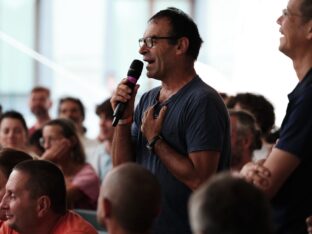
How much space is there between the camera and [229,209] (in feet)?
5.12

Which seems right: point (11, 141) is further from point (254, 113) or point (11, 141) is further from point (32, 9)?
point (32, 9)

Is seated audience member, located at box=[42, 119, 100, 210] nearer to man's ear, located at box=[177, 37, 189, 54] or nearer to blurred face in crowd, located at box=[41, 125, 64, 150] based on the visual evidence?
blurred face in crowd, located at box=[41, 125, 64, 150]

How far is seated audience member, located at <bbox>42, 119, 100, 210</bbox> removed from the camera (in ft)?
14.5

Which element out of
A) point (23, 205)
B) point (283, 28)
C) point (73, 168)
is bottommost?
point (73, 168)

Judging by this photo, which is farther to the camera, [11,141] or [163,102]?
[11,141]

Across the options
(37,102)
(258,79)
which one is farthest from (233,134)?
(258,79)

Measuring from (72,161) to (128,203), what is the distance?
9.01 feet

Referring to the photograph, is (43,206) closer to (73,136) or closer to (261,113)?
(261,113)

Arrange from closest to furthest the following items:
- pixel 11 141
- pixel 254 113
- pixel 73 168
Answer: pixel 254 113
pixel 73 168
pixel 11 141

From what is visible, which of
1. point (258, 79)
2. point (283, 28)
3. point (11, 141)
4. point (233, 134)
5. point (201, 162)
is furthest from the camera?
point (258, 79)

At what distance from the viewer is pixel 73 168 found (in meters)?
4.64

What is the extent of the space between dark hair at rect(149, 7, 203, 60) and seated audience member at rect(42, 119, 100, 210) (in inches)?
→ 67.2

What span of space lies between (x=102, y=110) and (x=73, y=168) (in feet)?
1.41

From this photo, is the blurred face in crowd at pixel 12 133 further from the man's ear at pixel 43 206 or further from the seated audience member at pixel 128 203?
the seated audience member at pixel 128 203
